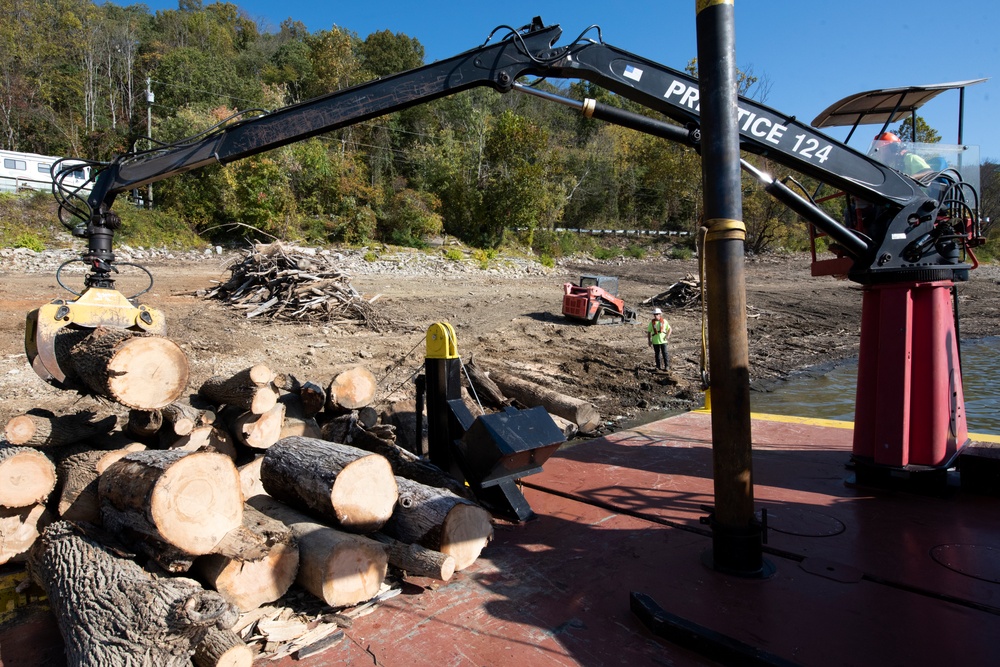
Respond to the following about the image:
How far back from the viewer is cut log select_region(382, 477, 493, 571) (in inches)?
162

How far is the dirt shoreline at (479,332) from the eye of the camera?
34.2ft

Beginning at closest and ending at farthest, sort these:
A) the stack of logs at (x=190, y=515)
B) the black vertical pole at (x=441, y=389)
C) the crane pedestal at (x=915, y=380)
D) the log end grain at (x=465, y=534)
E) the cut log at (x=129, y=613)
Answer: the cut log at (x=129, y=613) → the stack of logs at (x=190, y=515) → the log end grain at (x=465, y=534) → the crane pedestal at (x=915, y=380) → the black vertical pole at (x=441, y=389)

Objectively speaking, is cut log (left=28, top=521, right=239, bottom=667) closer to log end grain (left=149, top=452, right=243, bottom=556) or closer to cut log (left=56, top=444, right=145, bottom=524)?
log end grain (left=149, top=452, right=243, bottom=556)

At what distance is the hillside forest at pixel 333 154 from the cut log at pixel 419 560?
23.1m

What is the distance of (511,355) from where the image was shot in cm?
1313

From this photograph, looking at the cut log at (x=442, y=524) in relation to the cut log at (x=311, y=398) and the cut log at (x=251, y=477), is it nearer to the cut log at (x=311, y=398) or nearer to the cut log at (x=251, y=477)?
the cut log at (x=251, y=477)

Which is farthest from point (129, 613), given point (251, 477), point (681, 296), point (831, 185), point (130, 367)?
point (681, 296)

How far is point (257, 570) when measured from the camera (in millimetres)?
3588

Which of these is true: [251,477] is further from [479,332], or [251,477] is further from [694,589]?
[479,332]

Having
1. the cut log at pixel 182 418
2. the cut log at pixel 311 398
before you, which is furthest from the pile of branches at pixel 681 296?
the cut log at pixel 182 418

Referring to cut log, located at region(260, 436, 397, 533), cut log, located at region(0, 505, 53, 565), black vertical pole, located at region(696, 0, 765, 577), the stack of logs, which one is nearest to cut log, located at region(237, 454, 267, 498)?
the stack of logs

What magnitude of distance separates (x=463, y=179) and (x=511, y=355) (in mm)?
22653

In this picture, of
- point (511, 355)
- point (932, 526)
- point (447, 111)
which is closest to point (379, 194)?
point (447, 111)

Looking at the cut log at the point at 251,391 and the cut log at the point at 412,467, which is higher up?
the cut log at the point at 251,391
